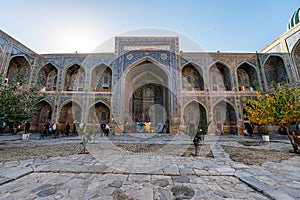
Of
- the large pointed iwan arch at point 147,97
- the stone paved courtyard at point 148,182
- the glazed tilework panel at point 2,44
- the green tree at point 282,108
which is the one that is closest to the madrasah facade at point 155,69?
the glazed tilework panel at point 2,44

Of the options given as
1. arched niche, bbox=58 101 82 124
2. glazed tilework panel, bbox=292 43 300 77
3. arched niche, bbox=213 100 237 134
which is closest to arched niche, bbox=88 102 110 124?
arched niche, bbox=58 101 82 124

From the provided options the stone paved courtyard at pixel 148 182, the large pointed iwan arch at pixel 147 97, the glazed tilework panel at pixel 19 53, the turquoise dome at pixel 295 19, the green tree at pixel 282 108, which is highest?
the turquoise dome at pixel 295 19

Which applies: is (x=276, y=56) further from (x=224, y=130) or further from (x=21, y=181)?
(x=21, y=181)

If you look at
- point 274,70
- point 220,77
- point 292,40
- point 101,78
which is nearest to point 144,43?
point 101,78

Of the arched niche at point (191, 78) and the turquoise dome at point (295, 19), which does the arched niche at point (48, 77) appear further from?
the turquoise dome at point (295, 19)

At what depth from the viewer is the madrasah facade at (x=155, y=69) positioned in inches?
595

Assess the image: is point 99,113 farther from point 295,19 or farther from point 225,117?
point 295,19

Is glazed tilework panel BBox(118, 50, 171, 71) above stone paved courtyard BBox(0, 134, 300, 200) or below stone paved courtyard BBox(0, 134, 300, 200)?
above

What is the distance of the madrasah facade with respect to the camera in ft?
49.5

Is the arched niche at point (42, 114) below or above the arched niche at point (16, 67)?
below

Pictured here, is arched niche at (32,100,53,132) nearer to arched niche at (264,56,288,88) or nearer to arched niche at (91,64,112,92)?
arched niche at (91,64,112,92)

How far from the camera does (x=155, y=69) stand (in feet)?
59.2

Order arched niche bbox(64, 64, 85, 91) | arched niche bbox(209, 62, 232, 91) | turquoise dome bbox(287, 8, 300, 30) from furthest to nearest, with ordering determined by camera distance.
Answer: arched niche bbox(64, 64, 85, 91) < arched niche bbox(209, 62, 232, 91) < turquoise dome bbox(287, 8, 300, 30)

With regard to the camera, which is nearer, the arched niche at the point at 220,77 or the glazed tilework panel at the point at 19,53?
the glazed tilework panel at the point at 19,53
